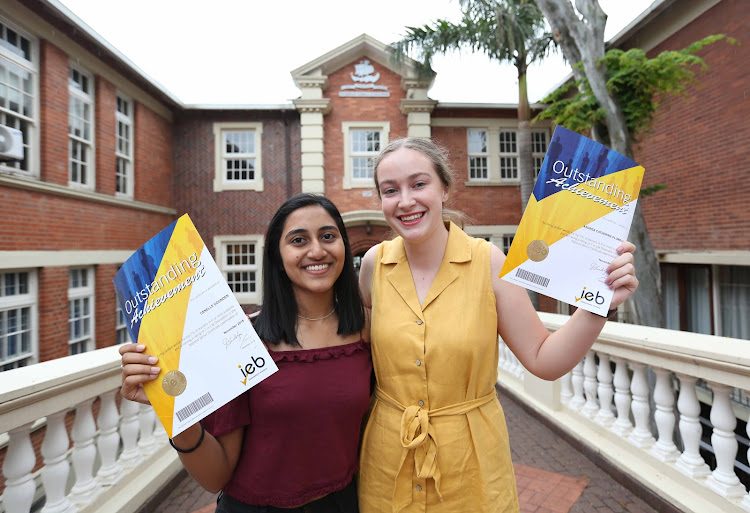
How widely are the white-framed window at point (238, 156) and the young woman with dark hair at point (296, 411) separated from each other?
35.0 feet

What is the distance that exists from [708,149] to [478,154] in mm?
5762

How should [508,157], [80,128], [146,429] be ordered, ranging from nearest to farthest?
[146,429]
[80,128]
[508,157]

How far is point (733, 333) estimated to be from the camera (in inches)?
308

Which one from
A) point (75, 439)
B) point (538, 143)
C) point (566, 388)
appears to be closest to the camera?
point (75, 439)

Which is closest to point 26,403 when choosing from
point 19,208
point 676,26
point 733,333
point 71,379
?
point 71,379

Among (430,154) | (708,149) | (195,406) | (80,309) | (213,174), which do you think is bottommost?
(80,309)

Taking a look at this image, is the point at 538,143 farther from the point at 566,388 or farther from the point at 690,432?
the point at 690,432

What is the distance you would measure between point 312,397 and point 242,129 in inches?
466

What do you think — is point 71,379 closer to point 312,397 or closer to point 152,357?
point 152,357

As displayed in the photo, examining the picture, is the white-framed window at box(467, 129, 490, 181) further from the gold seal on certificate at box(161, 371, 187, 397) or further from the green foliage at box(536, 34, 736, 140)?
the gold seal on certificate at box(161, 371, 187, 397)

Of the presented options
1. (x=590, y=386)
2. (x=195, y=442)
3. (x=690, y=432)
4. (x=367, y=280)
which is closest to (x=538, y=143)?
(x=590, y=386)

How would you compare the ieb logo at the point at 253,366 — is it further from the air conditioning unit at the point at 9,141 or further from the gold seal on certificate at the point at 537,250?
the air conditioning unit at the point at 9,141

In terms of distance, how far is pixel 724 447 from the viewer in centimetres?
218

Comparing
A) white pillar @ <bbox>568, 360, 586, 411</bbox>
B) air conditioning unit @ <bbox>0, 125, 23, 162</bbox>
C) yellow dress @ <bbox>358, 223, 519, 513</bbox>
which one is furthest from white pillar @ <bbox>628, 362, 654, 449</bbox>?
air conditioning unit @ <bbox>0, 125, 23, 162</bbox>
